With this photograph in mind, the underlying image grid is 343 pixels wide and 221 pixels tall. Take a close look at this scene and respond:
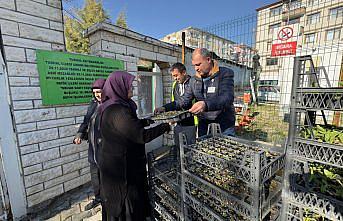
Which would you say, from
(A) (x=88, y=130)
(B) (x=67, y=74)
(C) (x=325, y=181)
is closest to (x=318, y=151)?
(C) (x=325, y=181)

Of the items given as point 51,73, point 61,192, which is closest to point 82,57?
point 51,73

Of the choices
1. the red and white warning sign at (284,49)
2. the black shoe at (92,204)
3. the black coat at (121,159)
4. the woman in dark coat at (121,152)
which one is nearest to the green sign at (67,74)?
the woman in dark coat at (121,152)

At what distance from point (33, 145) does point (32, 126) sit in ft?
0.85

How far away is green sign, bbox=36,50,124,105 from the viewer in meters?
2.25

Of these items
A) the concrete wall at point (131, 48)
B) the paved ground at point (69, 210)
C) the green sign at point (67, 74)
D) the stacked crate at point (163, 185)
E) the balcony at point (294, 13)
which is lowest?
the paved ground at point (69, 210)

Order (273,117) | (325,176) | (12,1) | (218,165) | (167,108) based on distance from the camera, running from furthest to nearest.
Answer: (273,117) → (167,108) → (12,1) → (218,165) → (325,176)

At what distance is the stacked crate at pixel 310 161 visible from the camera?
30.0 inches

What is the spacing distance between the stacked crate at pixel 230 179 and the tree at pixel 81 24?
9.21 metres

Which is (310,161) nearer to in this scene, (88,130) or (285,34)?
(88,130)

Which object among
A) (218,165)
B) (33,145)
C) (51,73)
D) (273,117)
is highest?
(51,73)

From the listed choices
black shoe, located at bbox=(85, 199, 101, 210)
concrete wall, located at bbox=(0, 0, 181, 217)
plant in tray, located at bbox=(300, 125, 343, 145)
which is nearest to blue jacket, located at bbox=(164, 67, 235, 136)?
plant in tray, located at bbox=(300, 125, 343, 145)

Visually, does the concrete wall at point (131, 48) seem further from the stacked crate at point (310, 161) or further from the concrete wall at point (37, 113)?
the stacked crate at point (310, 161)

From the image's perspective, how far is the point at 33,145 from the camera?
7.25 ft

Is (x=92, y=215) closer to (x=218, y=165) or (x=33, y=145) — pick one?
(x=33, y=145)
